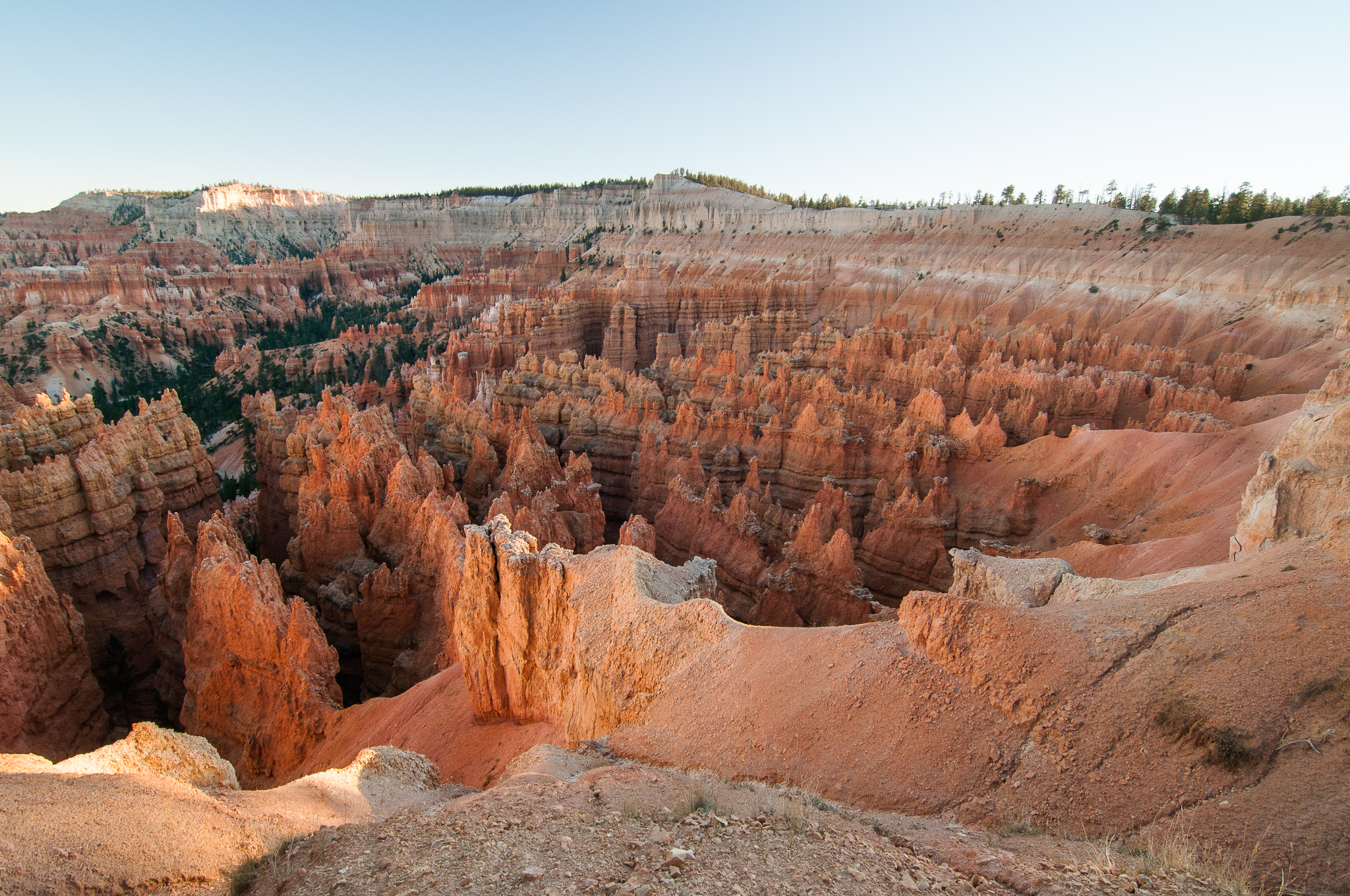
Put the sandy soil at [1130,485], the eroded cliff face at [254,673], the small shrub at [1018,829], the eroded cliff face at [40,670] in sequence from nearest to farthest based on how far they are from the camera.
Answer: the small shrub at [1018,829], the eroded cliff face at [254,673], the eroded cliff face at [40,670], the sandy soil at [1130,485]

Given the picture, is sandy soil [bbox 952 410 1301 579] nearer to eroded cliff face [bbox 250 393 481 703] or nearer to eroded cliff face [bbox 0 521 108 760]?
eroded cliff face [bbox 250 393 481 703]

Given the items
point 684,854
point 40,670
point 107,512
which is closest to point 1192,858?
point 684,854

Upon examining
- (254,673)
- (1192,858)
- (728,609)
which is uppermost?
(1192,858)

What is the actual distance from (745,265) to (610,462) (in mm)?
55964

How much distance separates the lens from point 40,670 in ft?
44.3

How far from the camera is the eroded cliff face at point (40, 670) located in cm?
1273

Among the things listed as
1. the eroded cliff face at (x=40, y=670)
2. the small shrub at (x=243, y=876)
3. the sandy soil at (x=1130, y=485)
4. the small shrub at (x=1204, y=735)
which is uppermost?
the small shrub at (x=1204, y=735)

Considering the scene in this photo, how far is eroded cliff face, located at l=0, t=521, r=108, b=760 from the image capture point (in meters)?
12.7

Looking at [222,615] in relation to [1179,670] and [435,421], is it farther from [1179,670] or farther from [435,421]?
[435,421]

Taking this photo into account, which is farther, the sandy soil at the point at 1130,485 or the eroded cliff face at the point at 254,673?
the sandy soil at the point at 1130,485

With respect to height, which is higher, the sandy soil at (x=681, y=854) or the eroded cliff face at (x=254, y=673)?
the sandy soil at (x=681, y=854)

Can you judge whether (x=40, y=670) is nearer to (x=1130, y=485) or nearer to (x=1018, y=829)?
(x=1018, y=829)

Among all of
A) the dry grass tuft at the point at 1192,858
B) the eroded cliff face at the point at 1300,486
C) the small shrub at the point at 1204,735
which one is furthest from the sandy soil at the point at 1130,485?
the dry grass tuft at the point at 1192,858

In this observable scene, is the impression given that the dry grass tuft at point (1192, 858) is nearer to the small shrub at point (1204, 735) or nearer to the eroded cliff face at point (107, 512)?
the small shrub at point (1204, 735)
